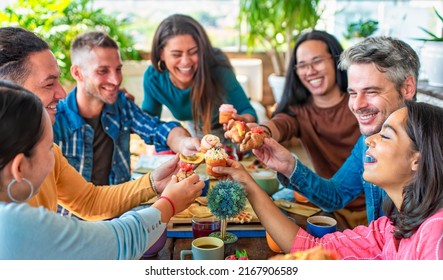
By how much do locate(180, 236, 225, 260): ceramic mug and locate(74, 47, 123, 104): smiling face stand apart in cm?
111

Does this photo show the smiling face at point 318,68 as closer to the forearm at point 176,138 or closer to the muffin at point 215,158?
the forearm at point 176,138

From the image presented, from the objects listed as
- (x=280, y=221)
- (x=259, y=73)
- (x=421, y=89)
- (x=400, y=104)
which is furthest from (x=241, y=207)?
(x=259, y=73)

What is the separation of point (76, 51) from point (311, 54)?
3.91ft

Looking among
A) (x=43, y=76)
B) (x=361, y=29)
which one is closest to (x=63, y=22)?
(x=361, y=29)

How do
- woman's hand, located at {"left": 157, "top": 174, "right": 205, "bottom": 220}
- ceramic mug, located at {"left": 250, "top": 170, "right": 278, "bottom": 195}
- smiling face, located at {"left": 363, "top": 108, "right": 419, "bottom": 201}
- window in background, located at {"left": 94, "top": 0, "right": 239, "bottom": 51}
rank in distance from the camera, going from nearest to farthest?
smiling face, located at {"left": 363, "top": 108, "right": 419, "bottom": 201}, woman's hand, located at {"left": 157, "top": 174, "right": 205, "bottom": 220}, ceramic mug, located at {"left": 250, "top": 170, "right": 278, "bottom": 195}, window in background, located at {"left": 94, "top": 0, "right": 239, "bottom": 51}

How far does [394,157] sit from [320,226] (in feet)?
1.11

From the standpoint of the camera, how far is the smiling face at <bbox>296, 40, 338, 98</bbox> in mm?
2469

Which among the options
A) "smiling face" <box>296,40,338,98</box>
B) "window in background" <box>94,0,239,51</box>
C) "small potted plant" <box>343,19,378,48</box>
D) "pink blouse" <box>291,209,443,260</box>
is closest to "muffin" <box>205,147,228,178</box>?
"pink blouse" <box>291,209,443,260</box>

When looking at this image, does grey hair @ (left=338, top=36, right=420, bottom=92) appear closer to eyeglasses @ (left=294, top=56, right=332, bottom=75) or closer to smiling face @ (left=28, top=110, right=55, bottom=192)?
eyeglasses @ (left=294, top=56, right=332, bottom=75)

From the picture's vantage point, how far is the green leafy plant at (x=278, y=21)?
194 inches

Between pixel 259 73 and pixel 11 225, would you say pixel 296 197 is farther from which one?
pixel 259 73

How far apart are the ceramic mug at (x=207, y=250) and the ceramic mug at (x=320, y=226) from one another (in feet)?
1.08

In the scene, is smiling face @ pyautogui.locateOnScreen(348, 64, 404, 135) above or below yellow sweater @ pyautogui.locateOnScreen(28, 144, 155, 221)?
above

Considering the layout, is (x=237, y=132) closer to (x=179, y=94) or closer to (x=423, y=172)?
(x=423, y=172)
